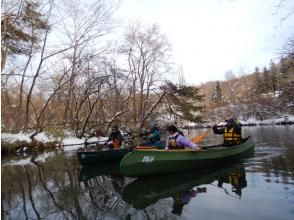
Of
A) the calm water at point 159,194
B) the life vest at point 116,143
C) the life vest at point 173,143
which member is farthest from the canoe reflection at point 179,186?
the life vest at point 116,143

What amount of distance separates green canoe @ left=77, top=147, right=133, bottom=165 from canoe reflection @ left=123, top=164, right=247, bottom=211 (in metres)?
3.52

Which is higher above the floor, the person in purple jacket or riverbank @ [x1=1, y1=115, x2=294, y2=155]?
the person in purple jacket

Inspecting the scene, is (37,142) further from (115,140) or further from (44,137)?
(115,140)

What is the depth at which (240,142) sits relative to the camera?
1209 cm

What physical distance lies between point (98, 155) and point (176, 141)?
3.91m

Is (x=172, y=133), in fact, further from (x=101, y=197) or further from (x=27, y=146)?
(x=27, y=146)

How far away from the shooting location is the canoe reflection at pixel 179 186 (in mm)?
6391

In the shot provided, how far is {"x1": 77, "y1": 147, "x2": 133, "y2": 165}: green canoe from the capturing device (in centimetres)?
1138

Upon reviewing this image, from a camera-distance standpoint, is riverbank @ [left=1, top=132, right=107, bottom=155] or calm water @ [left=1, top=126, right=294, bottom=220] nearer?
calm water @ [left=1, top=126, right=294, bottom=220]

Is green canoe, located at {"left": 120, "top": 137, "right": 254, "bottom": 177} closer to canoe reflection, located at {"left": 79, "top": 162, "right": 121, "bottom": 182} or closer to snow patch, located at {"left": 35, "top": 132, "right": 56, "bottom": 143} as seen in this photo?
canoe reflection, located at {"left": 79, "top": 162, "right": 121, "bottom": 182}

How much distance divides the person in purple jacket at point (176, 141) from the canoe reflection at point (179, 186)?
0.78 metres

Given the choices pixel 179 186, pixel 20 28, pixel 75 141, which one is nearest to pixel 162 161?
pixel 179 186

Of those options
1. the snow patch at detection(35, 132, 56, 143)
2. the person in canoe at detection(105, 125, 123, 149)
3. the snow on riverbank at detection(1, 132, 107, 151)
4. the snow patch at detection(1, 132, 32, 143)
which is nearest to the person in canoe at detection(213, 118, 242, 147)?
the person in canoe at detection(105, 125, 123, 149)

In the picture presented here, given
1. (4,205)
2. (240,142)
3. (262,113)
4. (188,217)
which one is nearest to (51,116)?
(240,142)
